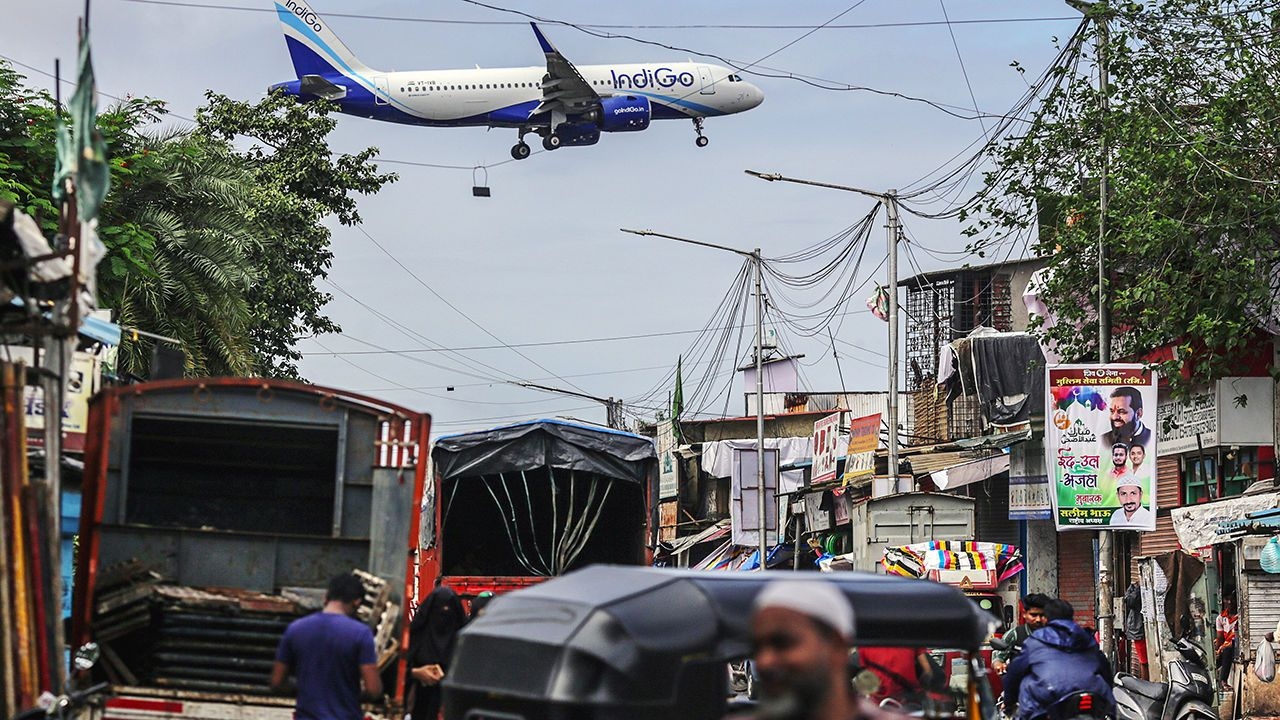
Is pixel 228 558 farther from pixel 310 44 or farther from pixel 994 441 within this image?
pixel 310 44

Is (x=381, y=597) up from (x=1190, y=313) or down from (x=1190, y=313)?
down

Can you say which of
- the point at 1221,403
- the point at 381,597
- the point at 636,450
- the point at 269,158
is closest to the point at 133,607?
the point at 381,597

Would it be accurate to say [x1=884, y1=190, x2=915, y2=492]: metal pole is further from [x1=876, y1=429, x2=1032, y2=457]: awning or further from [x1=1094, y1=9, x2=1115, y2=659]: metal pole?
[x1=1094, y1=9, x2=1115, y2=659]: metal pole

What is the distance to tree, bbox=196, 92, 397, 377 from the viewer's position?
3155 cm

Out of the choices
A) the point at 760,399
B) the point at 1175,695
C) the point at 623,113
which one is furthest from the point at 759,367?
the point at 1175,695

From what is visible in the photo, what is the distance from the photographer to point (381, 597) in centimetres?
1066

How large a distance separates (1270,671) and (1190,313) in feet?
16.8

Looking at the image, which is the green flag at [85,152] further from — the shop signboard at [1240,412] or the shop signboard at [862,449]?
the shop signboard at [862,449]

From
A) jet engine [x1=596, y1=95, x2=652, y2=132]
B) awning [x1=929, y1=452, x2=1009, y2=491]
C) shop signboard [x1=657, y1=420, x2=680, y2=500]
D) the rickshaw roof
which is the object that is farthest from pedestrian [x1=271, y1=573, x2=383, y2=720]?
shop signboard [x1=657, y1=420, x2=680, y2=500]

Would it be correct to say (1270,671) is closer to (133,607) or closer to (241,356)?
(133,607)

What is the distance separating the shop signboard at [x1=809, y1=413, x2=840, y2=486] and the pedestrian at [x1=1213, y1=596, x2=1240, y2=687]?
1888 centimetres

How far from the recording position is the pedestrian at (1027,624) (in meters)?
11.5

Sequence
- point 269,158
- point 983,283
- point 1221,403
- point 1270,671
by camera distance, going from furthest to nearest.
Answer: point 983,283, point 269,158, point 1221,403, point 1270,671

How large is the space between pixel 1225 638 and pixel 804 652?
18913mm
